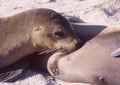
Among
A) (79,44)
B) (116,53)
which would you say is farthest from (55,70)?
(116,53)

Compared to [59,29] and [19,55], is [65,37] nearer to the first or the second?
[59,29]

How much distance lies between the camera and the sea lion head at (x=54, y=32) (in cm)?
393

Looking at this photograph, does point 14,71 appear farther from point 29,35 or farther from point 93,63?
point 93,63

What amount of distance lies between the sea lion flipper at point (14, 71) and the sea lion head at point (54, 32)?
0.26 meters

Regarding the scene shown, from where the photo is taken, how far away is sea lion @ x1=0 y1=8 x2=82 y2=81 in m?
4.00

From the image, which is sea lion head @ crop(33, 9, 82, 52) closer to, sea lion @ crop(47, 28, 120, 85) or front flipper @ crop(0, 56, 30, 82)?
sea lion @ crop(47, 28, 120, 85)

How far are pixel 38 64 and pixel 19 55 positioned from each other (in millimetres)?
218

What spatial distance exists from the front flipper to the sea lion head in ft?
0.83

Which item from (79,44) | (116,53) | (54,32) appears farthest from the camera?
(54,32)

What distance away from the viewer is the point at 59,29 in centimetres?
399

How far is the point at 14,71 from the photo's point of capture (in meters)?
4.10

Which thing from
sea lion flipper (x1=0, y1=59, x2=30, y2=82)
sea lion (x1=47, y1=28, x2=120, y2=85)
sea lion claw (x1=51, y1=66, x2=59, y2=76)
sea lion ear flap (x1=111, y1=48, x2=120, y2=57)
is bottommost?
sea lion flipper (x1=0, y1=59, x2=30, y2=82)

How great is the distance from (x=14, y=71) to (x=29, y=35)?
393mm

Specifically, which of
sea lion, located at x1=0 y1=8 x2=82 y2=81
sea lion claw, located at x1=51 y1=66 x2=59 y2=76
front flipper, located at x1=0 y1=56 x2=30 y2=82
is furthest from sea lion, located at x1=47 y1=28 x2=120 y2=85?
front flipper, located at x1=0 y1=56 x2=30 y2=82
